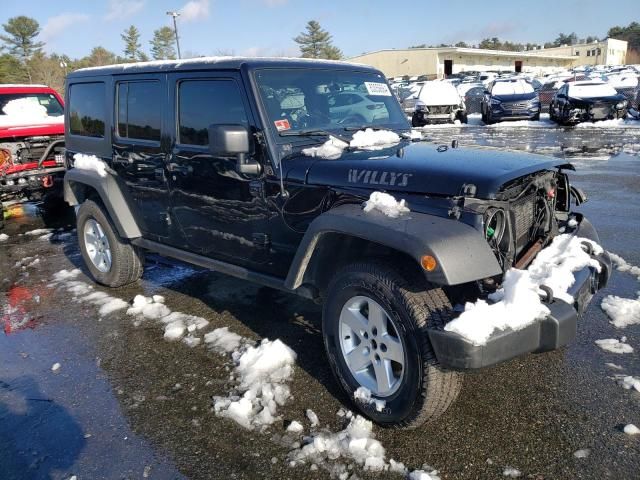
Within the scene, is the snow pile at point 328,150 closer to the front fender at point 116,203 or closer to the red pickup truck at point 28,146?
the front fender at point 116,203

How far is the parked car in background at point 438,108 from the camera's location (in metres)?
20.2

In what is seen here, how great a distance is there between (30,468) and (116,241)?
105 inches

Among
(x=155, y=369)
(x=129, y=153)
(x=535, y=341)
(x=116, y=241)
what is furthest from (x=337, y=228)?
(x=116, y=241)

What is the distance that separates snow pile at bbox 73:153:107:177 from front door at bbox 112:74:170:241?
0.59 ft

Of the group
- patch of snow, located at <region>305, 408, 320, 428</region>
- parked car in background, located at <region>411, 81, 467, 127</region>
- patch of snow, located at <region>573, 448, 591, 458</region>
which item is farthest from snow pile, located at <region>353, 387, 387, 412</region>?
parked car in background, located at <region>411, 81, 467, 127</region>

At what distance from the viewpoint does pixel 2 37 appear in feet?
184

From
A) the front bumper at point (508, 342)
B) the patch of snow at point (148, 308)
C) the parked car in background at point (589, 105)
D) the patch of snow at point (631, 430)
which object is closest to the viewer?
the front bumper at point (508, 342)

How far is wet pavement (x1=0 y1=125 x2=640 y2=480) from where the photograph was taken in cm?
268

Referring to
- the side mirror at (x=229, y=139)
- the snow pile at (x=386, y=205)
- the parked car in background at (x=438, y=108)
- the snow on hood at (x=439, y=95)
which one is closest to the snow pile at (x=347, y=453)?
the snow pile at (x=386, y=205)

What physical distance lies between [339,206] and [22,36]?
65.6 meters

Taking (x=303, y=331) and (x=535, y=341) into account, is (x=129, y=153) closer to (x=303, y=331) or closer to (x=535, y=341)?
(x=303, y=331)

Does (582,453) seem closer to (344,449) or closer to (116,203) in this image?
(344,449)

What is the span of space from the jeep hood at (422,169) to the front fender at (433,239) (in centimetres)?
20

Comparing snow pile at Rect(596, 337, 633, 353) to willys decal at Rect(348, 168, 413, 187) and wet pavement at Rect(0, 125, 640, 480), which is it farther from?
willys decal at Rect(348, 168, 413, 187)
